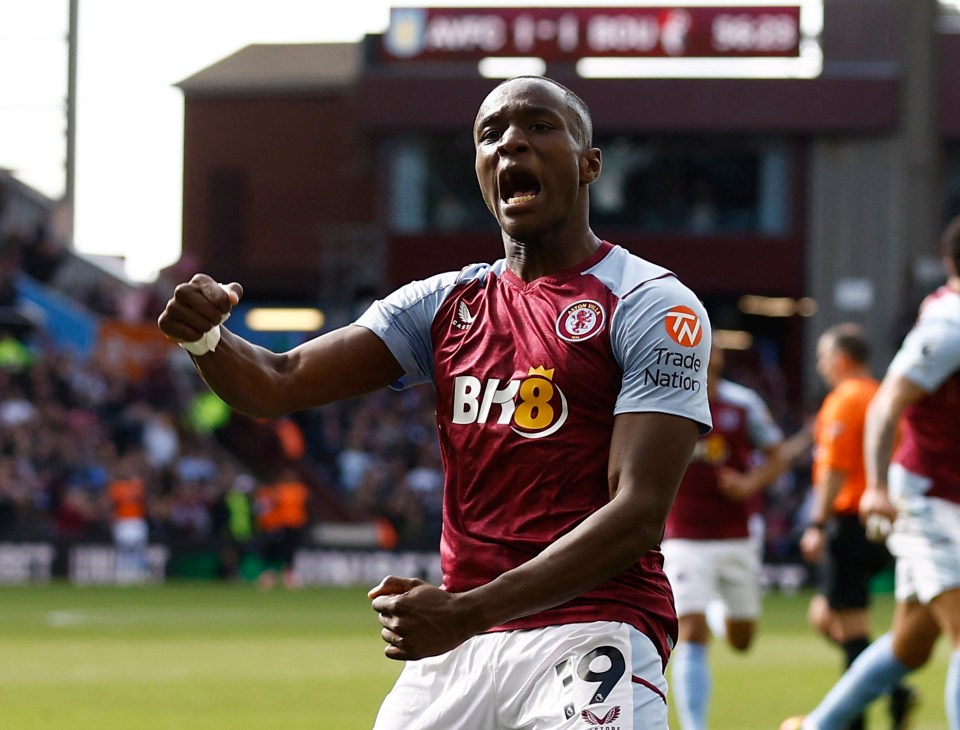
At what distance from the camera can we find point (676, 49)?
111ft

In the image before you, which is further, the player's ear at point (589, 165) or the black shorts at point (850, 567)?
the black shorts at point (850, 567)

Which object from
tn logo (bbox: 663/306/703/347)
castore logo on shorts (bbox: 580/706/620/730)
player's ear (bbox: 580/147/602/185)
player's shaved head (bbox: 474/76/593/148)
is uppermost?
player's shaved head (bbox: 474/76/593/148)

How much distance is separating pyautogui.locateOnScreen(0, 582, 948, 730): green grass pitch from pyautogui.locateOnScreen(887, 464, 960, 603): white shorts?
302 centimetres

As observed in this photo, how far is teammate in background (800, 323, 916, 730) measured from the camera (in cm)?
1029

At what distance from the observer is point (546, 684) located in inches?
153

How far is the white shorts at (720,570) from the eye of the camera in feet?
32.8

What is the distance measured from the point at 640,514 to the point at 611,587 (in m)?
0.28

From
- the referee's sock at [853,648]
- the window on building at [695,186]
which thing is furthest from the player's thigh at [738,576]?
the window on building at [695,186]

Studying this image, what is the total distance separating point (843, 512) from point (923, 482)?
3.55 metres

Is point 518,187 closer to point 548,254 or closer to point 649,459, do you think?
point 548,254

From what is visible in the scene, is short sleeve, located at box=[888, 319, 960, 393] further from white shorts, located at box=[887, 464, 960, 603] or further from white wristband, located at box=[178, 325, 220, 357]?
white wristband, located at box=[178, 325, 220, 357]

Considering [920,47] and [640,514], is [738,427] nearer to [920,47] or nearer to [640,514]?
[640,514]

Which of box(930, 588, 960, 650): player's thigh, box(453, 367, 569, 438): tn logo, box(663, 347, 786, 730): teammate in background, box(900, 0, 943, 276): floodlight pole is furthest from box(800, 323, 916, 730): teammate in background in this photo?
box(900, 0, 943, 276): floodlight pole

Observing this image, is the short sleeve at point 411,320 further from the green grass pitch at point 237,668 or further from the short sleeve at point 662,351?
the green grass pitch at point 237,668
